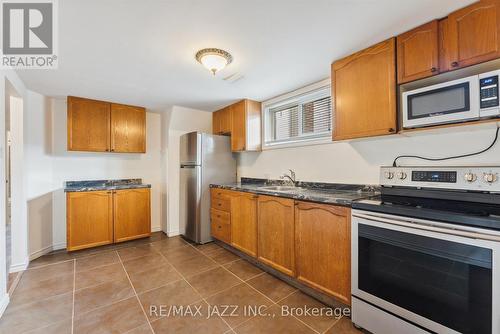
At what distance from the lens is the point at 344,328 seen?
5.34 ft

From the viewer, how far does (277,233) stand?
7.48 feet

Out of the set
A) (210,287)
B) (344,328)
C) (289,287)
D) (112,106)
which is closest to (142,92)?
(112,106)

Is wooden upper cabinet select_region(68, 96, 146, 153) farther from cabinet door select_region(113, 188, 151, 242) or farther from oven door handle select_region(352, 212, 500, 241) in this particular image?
oven door handle select_region(352, 212, 500, 241)

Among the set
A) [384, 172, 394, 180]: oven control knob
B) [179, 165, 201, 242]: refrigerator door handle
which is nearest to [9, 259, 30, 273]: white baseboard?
[179, 165, 201, 242]: refrigerator door handle

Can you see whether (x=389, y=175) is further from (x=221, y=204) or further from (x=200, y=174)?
(x=200, y=174)

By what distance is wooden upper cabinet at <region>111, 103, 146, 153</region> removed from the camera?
343 cm

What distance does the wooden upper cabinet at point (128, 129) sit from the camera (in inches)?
135

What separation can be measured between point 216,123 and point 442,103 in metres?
3.14

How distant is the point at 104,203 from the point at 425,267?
3.68 meters

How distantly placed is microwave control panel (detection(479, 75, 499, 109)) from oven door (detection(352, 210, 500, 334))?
0.75 meters

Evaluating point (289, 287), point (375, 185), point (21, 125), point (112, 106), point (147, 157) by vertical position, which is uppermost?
point (112, 106)

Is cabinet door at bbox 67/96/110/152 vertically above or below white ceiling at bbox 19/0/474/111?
below

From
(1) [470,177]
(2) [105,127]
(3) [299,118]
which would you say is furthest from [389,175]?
(2) [105,127]

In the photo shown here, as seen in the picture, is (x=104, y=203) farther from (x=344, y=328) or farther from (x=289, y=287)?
(x=344, y=328)
